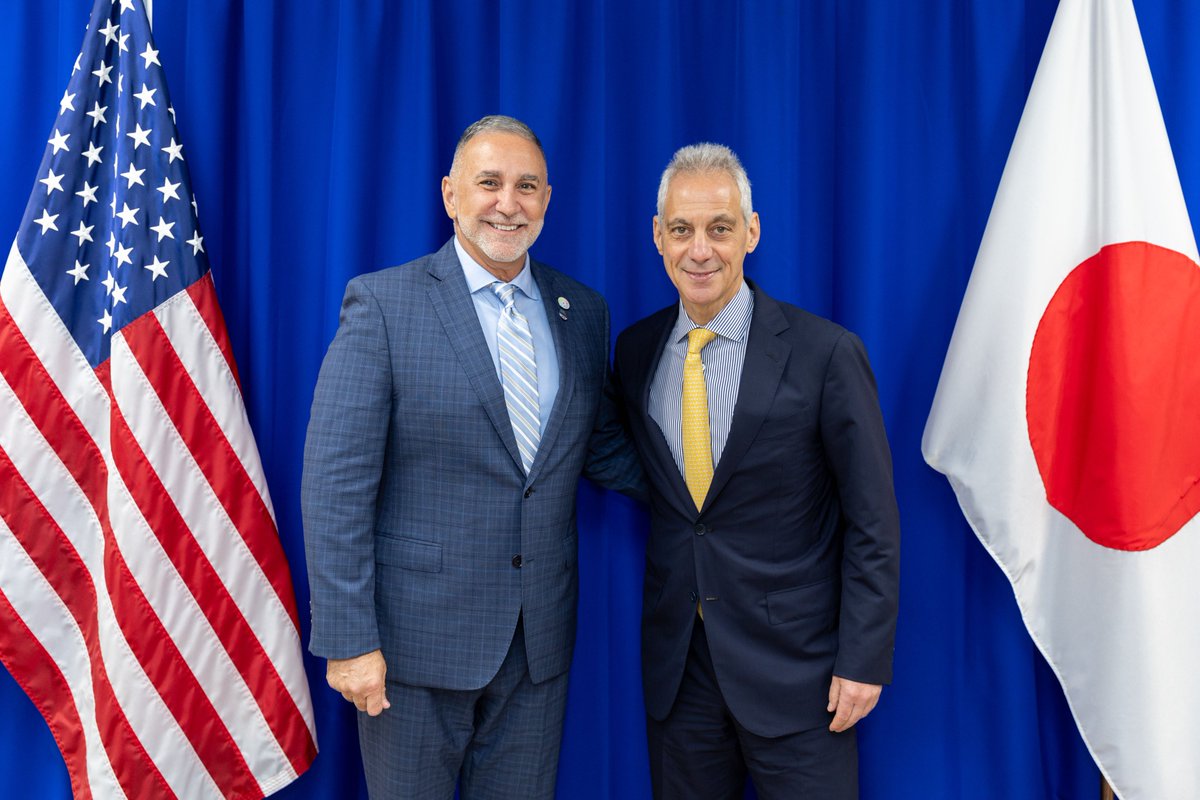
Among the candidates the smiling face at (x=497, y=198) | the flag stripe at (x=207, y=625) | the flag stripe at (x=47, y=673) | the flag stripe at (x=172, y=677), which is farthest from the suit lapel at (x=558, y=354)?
the flag stripe at (x=47, y=673)

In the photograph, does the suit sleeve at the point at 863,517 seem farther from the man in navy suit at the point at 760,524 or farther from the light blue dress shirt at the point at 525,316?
the light blue dress shirt at the point at 525,316

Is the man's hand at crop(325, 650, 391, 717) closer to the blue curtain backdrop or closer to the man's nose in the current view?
the blue curtain backdrop

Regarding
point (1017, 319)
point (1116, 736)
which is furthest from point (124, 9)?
point (1116, 736)

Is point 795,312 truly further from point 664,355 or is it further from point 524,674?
point 524,674

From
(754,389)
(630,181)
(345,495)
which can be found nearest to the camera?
(345,495)

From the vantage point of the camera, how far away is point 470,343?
1696 millimetres

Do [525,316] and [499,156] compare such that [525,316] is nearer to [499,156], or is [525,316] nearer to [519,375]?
[519,375]

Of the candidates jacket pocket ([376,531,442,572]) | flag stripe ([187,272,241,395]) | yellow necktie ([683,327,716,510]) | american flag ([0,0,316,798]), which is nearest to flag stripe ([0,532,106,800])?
american flag ([0,0,316,798])

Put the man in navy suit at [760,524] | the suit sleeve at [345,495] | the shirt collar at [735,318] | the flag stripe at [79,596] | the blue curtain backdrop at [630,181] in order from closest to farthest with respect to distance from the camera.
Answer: the suit sleeve at [345,495]
the man in navy suit at [760,524]
the shirt collar at [735,318]
the flag stripe at [79,596]
the blue curtain backdrop at [630,181]

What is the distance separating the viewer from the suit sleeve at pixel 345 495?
1.60 meters

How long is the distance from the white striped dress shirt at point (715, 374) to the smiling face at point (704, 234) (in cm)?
6

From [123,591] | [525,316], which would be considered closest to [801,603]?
[525,316]

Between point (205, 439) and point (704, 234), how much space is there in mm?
1265

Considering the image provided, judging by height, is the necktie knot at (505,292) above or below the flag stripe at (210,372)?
above
